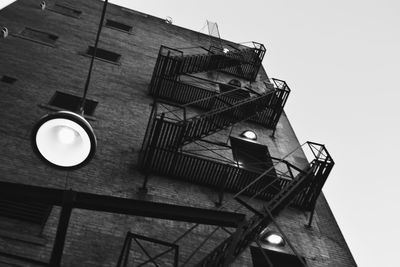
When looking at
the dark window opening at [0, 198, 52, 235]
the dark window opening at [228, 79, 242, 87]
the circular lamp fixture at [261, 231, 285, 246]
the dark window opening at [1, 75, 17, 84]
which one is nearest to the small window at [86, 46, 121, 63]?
the dark window opening at [1, 75, 17, 84]

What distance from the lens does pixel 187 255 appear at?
827cm

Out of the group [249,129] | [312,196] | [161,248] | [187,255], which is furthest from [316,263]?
[249,129]

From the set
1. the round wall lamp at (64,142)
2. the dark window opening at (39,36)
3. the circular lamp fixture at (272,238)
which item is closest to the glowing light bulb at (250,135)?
the circular lamp fixture at (272,238)

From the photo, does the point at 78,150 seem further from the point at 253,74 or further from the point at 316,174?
the point at 253,74

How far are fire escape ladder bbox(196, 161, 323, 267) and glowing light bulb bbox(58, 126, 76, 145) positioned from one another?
288 centimetres

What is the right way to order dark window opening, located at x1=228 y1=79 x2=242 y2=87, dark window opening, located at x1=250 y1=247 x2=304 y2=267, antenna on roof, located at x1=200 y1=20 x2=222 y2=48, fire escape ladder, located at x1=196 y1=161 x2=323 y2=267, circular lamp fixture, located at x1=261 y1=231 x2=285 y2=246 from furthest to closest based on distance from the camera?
1. antenna on roof, located at x1=200 y1=20 x2=222 y2=48
2. dark window opening, located at x1=228 y1=79 x2=242 y2=87
3. dark window opening, located at x1=250 y1=247 x2=304 y2=267
4. circular lamp fixture, located at x1=261 y1=231 x2=285 y2=246
5. fire escape ladder, located at x1=196 y1=161 x2=323 y2=267

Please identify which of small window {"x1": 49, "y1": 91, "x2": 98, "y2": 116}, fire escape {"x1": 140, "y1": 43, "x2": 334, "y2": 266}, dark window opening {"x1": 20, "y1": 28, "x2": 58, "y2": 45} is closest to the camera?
fire escape {"x1": 140, "y1": 43, "x2": 334, "y2": 266}

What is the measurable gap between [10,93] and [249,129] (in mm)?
8706

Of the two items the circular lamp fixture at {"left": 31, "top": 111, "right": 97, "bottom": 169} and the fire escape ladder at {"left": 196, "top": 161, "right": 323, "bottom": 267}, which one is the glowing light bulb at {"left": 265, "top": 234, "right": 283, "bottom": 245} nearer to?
the fire escape ladder at {"left": 196, "top": 161, "right": 323, "bottom": 267}

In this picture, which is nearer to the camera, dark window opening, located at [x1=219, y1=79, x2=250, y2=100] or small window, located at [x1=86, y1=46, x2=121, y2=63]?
small window, located at [x1=86, y1=46, x2=121, y2=63]

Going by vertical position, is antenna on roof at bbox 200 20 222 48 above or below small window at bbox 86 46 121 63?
above

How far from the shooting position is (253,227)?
7.96 metres

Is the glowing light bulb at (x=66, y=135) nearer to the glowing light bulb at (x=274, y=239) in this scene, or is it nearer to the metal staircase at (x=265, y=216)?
the metal staircase at (x=265, y=216)

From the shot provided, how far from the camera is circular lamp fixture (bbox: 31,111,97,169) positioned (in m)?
3.73
